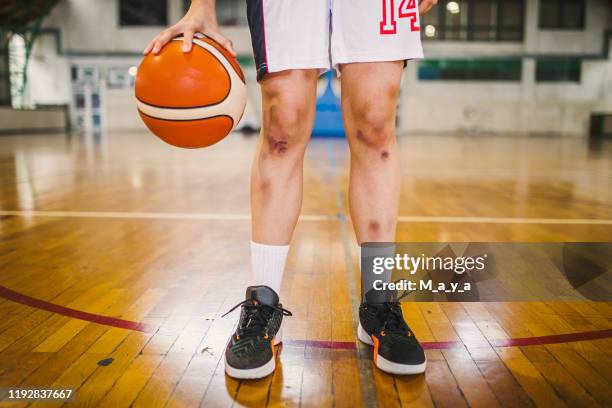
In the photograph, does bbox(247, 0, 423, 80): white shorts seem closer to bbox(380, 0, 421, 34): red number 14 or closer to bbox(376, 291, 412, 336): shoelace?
bbox(380, 0, 421, 34): red number 14

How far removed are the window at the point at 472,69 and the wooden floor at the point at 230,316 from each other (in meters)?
15.1

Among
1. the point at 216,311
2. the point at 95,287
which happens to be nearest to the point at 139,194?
the point at 95,287

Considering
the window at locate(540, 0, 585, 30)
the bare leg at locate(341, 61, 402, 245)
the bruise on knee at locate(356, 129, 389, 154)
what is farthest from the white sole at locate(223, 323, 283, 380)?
the window at locate(540, 0, 585, 30)

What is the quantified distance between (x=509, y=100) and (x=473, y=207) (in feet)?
51.9

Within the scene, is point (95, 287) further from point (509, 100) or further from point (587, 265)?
point (509, 100)

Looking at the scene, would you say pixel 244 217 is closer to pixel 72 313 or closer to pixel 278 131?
pixel 72 313

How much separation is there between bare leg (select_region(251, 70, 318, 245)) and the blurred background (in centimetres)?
1598

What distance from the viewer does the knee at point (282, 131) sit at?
1240mm

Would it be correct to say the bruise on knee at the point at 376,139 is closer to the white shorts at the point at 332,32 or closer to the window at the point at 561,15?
the white shorts at the point at 332,32

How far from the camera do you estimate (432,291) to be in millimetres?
1702

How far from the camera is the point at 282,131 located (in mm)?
1257

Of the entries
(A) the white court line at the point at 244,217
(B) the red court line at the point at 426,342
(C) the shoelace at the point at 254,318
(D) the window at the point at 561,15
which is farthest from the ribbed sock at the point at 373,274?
(D) the window at the point at 561,15

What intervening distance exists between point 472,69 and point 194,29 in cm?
1786

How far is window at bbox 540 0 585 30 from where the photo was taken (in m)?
17.2
